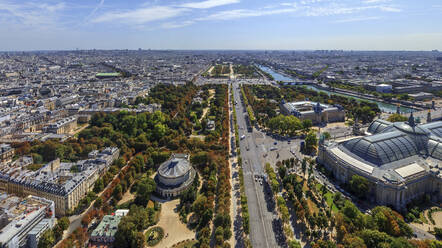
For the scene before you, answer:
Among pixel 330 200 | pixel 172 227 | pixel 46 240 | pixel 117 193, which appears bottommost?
pixel 172 227

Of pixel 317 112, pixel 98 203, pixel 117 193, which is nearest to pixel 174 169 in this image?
pixel 117 193

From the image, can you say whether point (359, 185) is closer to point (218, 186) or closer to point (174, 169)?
point (218, 186)

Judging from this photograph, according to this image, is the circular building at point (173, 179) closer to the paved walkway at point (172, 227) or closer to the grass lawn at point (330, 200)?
the paved walkway at point (172, 227)

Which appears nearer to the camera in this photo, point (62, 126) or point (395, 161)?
point (395, 161)

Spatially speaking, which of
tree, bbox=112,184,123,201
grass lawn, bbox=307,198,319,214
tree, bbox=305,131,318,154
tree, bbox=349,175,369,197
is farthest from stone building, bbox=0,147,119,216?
tree, bbox=349,175,369,197

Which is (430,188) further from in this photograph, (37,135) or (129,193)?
(37,135)

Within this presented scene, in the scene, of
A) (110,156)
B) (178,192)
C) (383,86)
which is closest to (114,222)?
(178,192)

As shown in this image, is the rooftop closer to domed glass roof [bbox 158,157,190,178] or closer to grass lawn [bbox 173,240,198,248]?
grass lawn [bbox 173,240,198,248]
